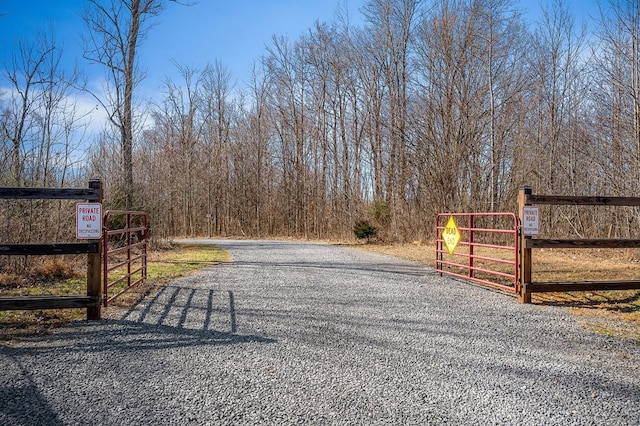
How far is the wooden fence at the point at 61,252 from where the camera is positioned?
4.88 metres

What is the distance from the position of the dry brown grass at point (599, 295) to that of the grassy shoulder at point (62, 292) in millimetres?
6206

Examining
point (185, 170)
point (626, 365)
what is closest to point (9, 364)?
point (626, 365)

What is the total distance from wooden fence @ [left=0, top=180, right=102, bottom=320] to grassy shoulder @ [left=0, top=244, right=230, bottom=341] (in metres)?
0.26

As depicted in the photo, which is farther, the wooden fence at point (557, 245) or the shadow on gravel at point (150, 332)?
the wooden fence at point (557, 245)

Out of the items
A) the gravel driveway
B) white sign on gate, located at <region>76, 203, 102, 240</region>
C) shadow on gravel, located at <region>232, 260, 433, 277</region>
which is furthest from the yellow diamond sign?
white sign on gate, located at <region>76, 203, 102, 240</region>

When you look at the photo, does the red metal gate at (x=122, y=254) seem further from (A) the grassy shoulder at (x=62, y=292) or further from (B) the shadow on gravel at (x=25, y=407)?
(B) the shadow on gravel at (x=25, y=407)

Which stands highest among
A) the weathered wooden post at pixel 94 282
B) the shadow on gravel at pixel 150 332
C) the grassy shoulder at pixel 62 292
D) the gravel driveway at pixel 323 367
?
the weathered wooden post at pixel 94 282

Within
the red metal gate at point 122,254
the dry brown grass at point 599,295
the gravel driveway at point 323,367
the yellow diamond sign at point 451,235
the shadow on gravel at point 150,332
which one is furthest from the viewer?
the yellow diamond sign at point 451,235

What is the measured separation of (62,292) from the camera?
6852mm

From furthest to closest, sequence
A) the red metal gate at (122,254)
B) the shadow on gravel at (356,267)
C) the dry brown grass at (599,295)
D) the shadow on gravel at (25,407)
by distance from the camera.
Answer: the shadow on gravel at (356,267), the red metal gate at (122,254), the dry brown grass at (599,295), the shadow on gravel at (25,407)

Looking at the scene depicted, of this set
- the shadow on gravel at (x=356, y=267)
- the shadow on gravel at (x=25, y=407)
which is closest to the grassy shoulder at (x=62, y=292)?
the shadow on gravel at (x=356, y=267)

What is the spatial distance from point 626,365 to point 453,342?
146 centimetres

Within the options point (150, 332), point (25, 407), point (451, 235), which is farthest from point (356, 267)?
point (25, 407)

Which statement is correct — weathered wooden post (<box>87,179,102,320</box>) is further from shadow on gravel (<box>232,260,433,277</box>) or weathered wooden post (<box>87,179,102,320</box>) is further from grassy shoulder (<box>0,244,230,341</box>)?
shadow on gravel (<box>232,260,433,277</box>)
